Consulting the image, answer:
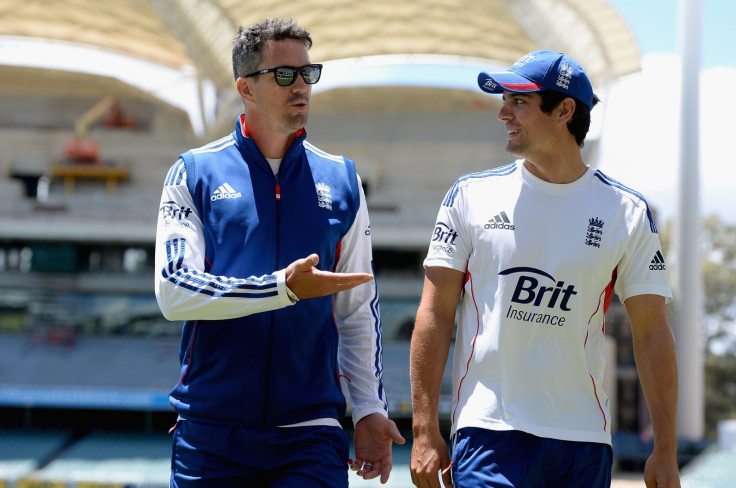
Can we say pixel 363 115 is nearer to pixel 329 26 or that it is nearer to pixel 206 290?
pixel 329 26

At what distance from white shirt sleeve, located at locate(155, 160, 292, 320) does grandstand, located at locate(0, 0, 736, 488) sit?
13.8 metres

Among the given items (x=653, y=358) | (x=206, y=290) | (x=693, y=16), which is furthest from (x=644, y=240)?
(x=693, y=16)

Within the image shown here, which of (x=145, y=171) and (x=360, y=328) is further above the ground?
(x=145, y=171)

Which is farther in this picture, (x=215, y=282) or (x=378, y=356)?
(x=378, y=356)

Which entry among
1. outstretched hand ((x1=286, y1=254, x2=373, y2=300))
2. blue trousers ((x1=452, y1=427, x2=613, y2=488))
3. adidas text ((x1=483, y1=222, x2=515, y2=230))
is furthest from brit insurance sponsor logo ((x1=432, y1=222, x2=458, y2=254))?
blue trousers ((x1=452, y1=427, x2=613, y2=488))

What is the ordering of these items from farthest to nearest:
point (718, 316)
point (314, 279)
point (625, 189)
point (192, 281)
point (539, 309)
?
point (718, 316) → point (625, 189) → point (539, 309) → point (192, 281) → point (314, 279)

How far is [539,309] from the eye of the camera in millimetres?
2832

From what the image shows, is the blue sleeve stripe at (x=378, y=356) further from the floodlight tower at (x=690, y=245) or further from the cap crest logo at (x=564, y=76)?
the floodlight tower at (x=690, y=245)

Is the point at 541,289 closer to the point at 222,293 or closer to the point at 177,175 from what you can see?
the point at 222,293

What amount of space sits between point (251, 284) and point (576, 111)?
4.25 feet

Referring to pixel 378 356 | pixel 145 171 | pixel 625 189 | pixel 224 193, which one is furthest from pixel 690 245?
pixel 224 193

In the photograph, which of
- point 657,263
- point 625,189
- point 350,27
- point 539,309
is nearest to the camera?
point 539,309

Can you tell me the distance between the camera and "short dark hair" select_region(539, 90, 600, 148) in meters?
2.99

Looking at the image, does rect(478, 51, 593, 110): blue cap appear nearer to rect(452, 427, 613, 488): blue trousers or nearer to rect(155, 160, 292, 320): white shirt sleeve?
rect(155, 160, 292, 320): white shirt sleeve
